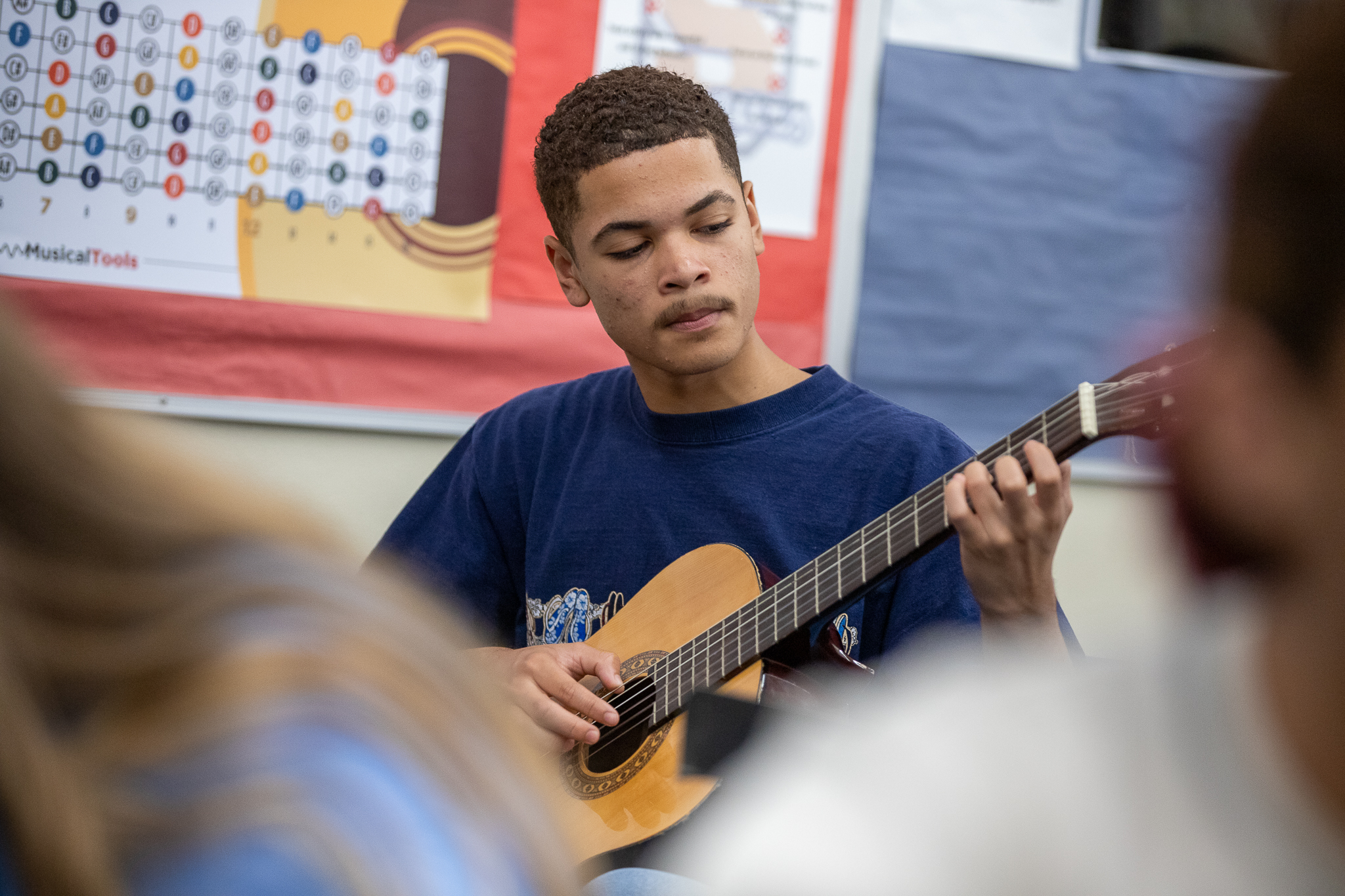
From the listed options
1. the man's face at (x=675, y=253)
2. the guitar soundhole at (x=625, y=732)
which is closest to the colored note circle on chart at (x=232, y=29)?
the man's face at (x=675, y=253)

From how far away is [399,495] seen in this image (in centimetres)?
155

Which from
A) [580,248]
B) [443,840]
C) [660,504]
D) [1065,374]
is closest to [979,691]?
[443,840]

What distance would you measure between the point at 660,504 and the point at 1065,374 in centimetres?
82

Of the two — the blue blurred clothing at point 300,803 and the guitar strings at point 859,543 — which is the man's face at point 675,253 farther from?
the blue blurred clothing at point 300,803

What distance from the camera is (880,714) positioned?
0.34m

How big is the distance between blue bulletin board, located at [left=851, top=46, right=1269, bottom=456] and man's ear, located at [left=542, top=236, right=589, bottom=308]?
0.51 meters

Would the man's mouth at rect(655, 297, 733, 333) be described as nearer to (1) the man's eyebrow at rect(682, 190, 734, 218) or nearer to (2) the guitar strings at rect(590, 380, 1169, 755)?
(1) the man's eyebrow at rect(682, 190, 734, 218)

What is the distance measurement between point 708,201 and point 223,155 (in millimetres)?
738

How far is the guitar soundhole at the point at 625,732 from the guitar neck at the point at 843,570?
0.02 m

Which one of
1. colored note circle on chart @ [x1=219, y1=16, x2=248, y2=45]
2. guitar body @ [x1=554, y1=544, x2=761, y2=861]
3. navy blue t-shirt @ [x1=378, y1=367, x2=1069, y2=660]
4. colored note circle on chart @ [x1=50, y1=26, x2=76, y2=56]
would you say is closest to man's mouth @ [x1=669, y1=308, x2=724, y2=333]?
navy blue t-shirt @ [x1=378, y1=367, x2=1069, y2=660]

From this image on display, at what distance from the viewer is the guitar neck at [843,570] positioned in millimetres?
952

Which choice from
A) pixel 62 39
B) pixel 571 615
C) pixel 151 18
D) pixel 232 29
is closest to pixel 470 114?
pixel 232 29

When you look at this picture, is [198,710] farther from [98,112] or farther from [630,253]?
[98,112]

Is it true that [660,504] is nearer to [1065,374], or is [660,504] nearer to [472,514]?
[472,514]
